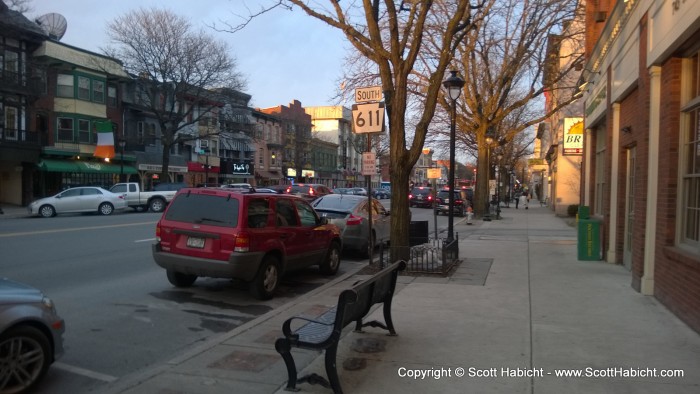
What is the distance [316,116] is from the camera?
88562 mm

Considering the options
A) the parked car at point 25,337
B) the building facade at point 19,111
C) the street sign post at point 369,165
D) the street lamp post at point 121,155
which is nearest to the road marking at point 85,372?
the parked car at point 25,337

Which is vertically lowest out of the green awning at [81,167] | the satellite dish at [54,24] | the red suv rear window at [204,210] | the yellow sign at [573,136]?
the red suv rear window at [204,210]

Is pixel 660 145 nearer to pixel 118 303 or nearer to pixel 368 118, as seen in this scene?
pixel 368 118

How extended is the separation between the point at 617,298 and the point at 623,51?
16.3ft

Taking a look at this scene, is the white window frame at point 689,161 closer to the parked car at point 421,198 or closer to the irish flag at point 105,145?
the parked car at point 421,198

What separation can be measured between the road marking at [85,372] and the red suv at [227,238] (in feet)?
9.19

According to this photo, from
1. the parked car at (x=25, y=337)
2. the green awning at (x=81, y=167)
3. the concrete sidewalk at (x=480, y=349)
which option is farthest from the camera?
the green awning at (x=81, y=167)

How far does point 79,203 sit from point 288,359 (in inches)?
991

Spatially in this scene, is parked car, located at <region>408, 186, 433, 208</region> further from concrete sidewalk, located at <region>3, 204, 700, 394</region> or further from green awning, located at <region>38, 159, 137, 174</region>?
concrete sidewalk, located at <region>3, 204, 700, 394</region>

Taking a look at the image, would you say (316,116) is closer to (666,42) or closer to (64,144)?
(64,144)


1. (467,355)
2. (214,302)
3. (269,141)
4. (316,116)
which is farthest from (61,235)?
(316,116)

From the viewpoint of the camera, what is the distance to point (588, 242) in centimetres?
1195

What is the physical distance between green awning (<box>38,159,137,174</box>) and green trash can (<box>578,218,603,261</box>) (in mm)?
32449

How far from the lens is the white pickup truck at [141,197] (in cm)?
2880
